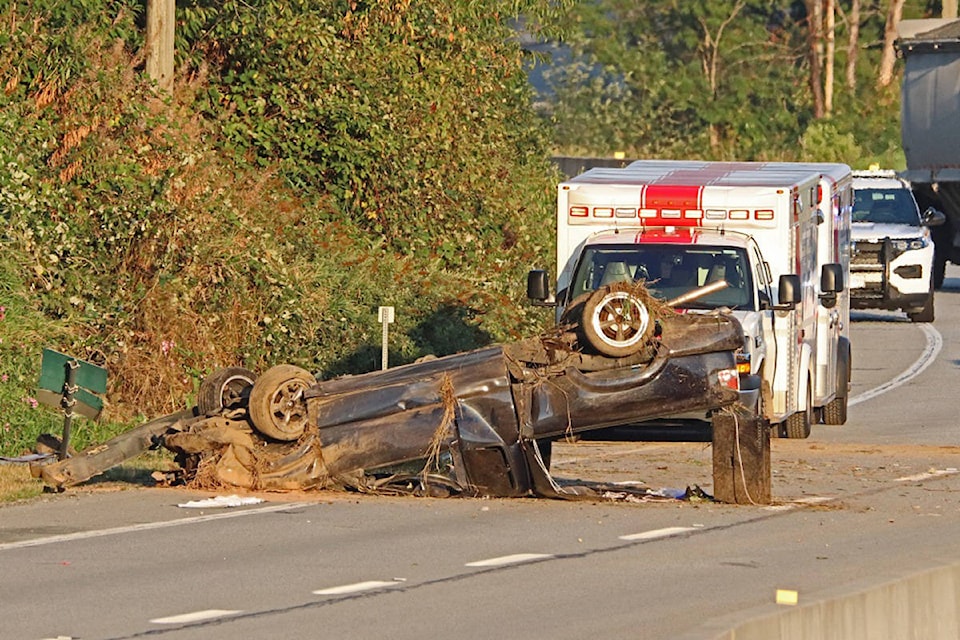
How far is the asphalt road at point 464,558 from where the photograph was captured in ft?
32.1

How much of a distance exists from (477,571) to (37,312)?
9376 mm

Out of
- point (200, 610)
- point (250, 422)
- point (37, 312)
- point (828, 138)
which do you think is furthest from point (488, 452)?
point (828, 138)

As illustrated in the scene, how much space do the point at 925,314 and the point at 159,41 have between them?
1540 cm

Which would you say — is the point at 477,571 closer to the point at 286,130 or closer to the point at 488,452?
the point at 488,452

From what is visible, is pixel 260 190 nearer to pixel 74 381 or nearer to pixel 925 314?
pixel 74 381

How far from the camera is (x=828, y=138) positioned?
6059 cm

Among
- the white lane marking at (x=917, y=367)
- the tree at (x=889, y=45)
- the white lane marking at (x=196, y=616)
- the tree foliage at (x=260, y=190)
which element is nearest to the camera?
the white lane marking at (x=196, y=616)

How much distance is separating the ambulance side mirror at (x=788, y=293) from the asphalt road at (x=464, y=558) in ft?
Result: 5.82

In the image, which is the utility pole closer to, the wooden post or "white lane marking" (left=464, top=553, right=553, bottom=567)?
the wooden post

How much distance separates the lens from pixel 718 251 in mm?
18719

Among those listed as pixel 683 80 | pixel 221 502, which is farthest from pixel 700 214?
pixel 683 80

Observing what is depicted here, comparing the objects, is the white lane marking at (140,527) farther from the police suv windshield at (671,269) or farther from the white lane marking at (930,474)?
the police suv windshield at (671,269)

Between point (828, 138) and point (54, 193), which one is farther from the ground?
point (828, 138)

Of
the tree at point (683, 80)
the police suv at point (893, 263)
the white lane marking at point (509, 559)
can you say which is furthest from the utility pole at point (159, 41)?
the tree at point (683, 80)
